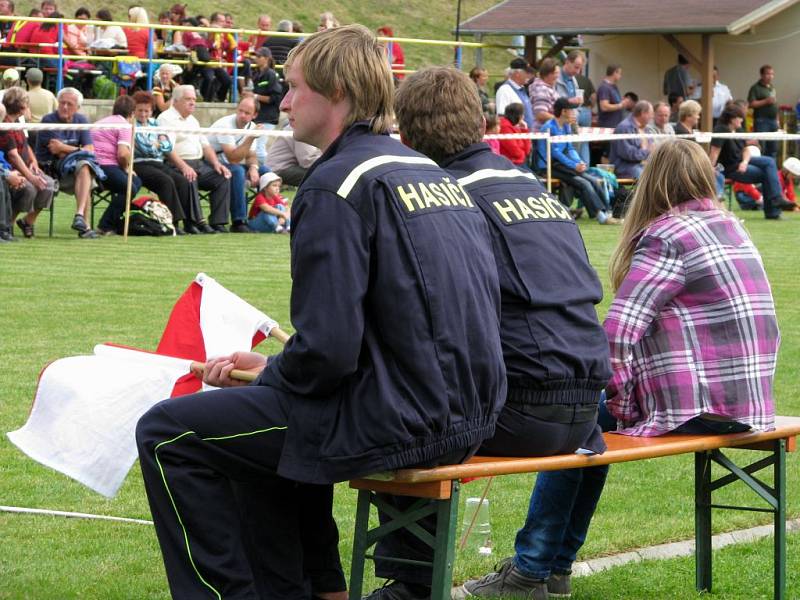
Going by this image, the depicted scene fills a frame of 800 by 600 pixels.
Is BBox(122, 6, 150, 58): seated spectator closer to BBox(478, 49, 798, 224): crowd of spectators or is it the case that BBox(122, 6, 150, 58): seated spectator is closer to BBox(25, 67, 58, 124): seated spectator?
BBox(25, 67, 58, 124): seated spectator

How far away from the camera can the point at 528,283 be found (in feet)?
13.2

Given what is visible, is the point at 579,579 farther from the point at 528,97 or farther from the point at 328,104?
the point at 528,97

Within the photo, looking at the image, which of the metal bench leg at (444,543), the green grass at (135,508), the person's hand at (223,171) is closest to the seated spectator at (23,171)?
the person's hand at (223,171)

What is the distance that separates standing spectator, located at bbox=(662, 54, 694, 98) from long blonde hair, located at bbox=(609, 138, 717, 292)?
24645 mm

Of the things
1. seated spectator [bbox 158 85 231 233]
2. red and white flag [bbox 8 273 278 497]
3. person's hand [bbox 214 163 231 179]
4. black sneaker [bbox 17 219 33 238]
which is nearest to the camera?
red and white flag [bbox 8 273 278 497]

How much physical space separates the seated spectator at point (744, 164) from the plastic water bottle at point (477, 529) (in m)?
16.9

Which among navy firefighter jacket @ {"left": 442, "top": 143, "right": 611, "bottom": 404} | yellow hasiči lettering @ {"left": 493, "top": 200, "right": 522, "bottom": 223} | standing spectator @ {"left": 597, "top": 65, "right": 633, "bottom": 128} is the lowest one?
navy firefighter jacket @ {"left": 442, "top": 143, "right": 611, "bottom": 404}

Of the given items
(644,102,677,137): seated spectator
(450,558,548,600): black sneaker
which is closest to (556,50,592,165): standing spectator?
(644,102,677,137): seated spectator

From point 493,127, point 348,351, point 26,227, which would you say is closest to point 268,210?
point 26,227

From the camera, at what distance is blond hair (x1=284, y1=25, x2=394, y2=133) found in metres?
3.73

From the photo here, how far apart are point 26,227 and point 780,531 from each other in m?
12.2

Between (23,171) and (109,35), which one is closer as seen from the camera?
(23,171)

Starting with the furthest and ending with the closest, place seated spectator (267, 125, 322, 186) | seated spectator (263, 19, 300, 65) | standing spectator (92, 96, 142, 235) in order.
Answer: seated spectator (263, 19, 300, 65) → standing spectator (92, 96, 142, 235) → seated spectator (267, 125, 322, 186)

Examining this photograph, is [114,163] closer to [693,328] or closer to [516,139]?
[516,139]
